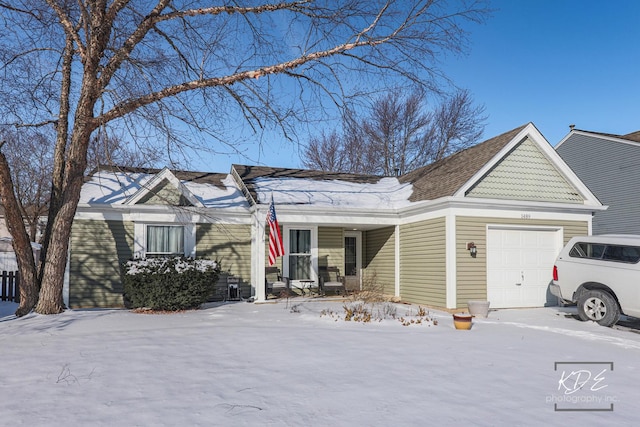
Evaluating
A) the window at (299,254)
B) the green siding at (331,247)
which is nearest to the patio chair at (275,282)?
the window at (299,254)

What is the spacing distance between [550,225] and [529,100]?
602 centimetres

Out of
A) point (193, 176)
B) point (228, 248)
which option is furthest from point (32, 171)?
point (228, 248)

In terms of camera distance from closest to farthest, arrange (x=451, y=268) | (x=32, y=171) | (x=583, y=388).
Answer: (x=583, y=388) → (x=451, y=268) → (x=32, y=171)

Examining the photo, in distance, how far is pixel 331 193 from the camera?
16047 millimetres

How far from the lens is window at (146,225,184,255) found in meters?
13.9

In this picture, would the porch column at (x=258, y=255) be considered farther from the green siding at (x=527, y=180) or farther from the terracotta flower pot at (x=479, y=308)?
the green siding at (x=527, y=180)

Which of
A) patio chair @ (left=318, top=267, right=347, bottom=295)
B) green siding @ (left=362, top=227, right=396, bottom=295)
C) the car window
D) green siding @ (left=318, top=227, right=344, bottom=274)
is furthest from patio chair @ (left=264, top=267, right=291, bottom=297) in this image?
the car window

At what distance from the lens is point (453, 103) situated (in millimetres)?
33406

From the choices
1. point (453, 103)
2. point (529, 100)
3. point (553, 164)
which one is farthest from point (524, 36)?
point (453, 103)

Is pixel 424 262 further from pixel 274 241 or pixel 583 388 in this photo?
pixel 583 388

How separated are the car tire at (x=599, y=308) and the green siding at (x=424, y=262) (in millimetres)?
3157

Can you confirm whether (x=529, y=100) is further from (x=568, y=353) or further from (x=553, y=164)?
(x=568, y=353)

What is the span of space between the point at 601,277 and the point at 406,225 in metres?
5.73

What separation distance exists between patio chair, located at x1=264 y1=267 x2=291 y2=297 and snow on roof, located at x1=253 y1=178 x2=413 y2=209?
91.5 inches
